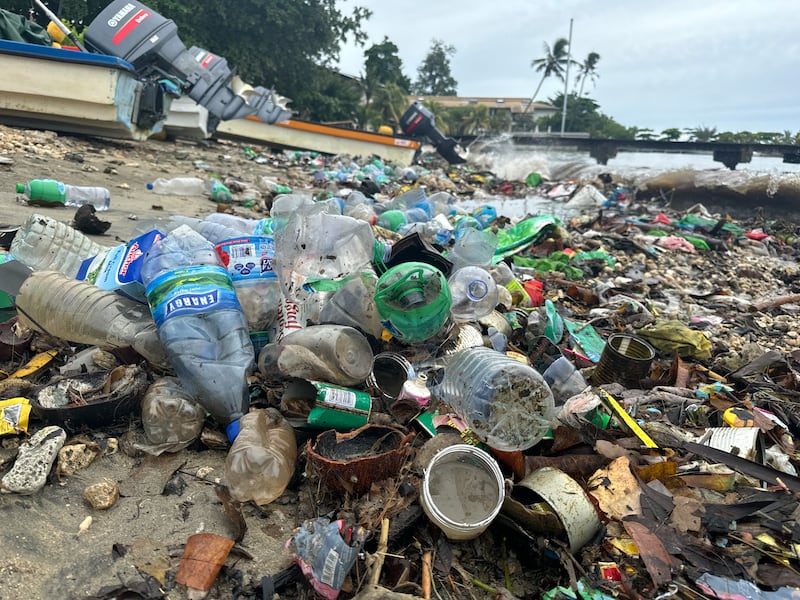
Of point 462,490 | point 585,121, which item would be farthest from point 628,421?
point 585,121

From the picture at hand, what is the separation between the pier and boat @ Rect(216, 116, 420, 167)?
611 cm

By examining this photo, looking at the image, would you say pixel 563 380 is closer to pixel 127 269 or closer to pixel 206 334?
pixel 206 334

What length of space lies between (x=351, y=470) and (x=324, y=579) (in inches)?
12.8

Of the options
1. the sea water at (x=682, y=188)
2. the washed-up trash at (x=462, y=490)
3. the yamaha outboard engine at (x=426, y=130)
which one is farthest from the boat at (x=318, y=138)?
the washed-up trash at (x=462, y=490)

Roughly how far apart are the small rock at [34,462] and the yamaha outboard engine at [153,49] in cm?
722

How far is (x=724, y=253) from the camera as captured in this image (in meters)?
6.81

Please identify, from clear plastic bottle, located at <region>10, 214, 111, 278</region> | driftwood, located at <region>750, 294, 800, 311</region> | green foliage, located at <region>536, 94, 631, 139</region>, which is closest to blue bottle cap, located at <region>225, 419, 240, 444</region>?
clear plastic bottle, located at <region>10, 214, 111, 278</region>

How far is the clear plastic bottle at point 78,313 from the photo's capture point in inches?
88.0

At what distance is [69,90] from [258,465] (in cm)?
696

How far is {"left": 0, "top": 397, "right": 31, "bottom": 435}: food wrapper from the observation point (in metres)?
1.72

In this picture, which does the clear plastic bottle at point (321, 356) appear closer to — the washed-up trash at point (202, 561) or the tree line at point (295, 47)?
the washed-up trash at point (202, 561)

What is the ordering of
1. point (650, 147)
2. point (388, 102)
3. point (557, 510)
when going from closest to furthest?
1. point (557, 510)
2. point (650, 147)
3. point (388, 102)

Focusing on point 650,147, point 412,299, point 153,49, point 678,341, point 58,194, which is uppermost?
point 153,49

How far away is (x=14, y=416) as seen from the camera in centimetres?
175
